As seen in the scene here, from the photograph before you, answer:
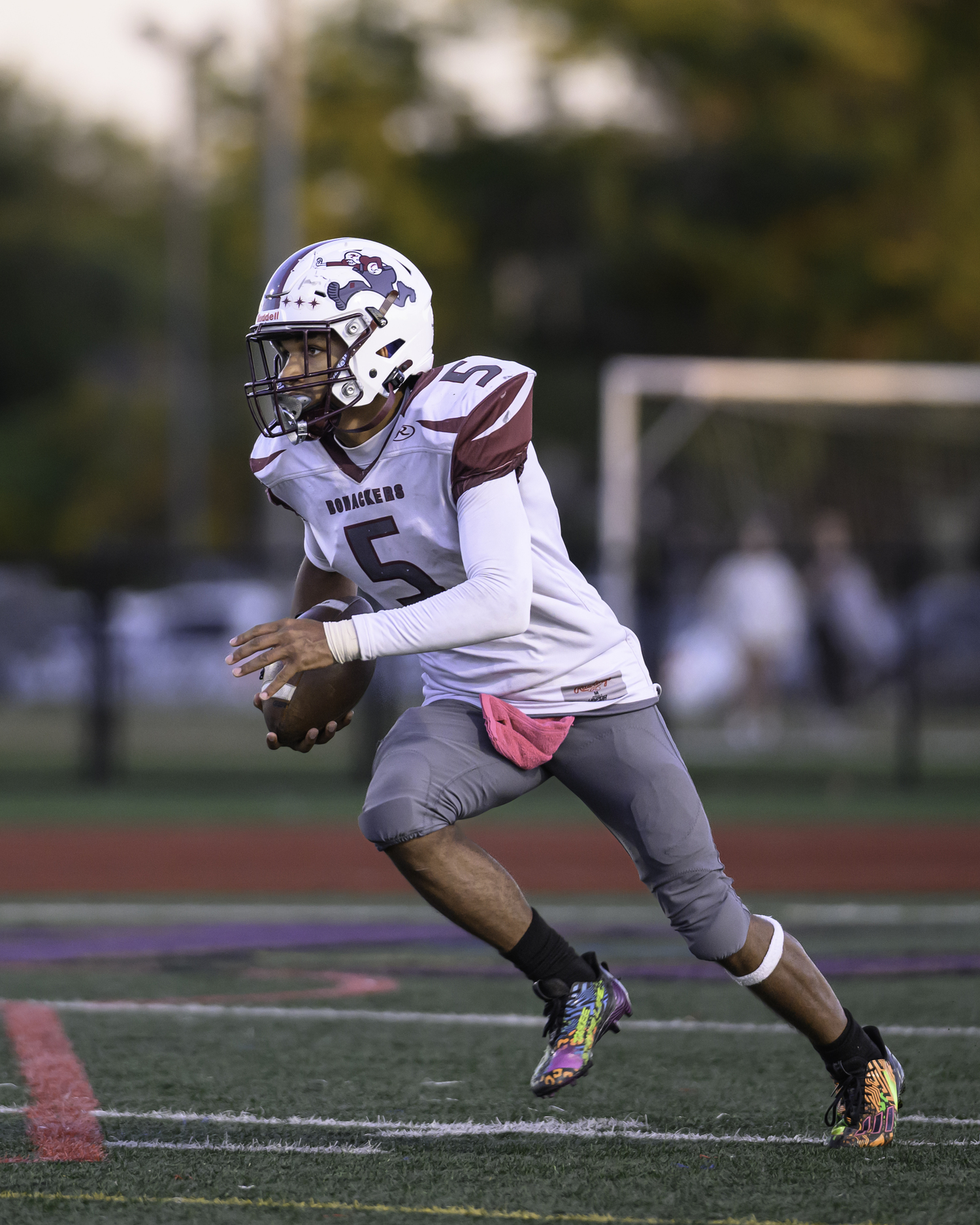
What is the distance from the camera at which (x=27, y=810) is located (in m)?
11.5

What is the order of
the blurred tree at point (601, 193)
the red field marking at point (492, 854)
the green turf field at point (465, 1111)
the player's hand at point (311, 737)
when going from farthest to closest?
1. the blurred tree at point (601, 193)
2. the red field marking at point (492, 854)
3. the player's hand at point (311, 737)
4. the green turf field at point (465, 1111)

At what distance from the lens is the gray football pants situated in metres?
4.00

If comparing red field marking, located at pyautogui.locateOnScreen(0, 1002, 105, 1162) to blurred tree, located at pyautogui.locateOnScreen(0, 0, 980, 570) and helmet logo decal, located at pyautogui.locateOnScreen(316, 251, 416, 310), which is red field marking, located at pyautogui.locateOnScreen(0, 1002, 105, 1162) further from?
blurred tree, located at pyautogui.locateOnScreen(0, 0, 980, 570)

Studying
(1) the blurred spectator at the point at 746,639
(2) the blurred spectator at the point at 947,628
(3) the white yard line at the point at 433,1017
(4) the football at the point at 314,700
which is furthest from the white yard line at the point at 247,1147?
(1) the blurred spectator at the point at 746,639

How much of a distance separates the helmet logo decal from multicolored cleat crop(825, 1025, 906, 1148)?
1995 millimetres

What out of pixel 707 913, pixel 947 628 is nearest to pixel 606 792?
pixel 707 913

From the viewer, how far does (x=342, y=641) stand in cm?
389

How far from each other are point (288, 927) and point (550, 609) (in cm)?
326

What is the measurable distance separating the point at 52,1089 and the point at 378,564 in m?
1.49

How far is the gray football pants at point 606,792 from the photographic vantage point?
4.00 meters

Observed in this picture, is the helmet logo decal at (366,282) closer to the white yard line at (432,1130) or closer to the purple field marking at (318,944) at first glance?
the white yard line at (432,1130)

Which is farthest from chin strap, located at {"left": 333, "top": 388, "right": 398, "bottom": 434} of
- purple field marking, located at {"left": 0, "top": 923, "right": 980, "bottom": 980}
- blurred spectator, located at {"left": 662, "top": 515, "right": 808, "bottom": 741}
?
blurred spectator, located at {"left": 662, "top": 515, "right": 808, "bottom": 741}

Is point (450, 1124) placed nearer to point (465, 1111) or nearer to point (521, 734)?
point (465, 1111)

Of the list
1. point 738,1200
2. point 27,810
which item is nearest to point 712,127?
point 27,810
